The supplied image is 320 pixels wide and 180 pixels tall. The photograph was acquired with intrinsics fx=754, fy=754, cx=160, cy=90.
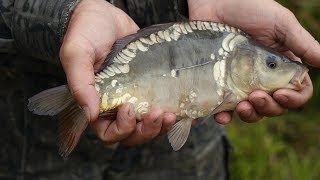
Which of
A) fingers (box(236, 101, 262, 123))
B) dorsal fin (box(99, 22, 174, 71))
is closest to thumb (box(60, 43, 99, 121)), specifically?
dorsal fin (box(99, 22, 174, 71))

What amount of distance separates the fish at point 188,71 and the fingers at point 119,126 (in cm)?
4

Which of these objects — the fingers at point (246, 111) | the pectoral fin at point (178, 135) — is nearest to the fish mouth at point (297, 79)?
the fingers at point (246, 111)

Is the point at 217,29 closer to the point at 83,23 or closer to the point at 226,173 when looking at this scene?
the point at 83,23

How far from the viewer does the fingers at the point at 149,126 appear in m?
1.98

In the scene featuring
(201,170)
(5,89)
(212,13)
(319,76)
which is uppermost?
(212,13)

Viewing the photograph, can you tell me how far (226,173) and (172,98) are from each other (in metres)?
0.79

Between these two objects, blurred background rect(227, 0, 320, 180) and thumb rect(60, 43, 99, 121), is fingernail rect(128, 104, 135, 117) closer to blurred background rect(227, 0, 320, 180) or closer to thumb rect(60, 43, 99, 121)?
thumb rect(60, 43, 99, 121)

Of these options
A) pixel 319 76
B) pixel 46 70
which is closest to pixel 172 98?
pixel 46 70

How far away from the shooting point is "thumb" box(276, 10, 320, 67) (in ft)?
7.01

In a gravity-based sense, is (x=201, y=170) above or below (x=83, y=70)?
below

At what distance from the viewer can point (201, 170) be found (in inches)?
103

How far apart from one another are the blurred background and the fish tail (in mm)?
1275

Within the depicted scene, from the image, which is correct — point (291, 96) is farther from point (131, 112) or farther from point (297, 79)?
point (131, 112)

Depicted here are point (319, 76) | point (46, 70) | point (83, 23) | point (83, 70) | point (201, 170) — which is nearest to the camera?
point (83, 70)
